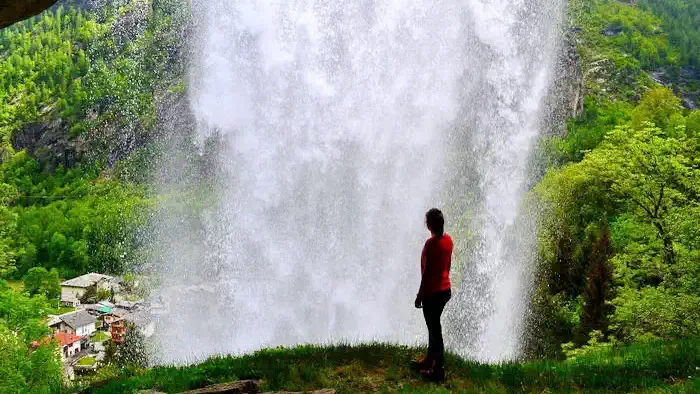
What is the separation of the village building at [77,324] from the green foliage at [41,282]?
1102 centimetres

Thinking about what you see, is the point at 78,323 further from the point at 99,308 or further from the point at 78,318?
the point at 99,308

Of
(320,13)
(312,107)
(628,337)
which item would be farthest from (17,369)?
(628,337)

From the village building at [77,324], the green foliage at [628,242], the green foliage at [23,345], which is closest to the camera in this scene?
the green foliage at [628,242]

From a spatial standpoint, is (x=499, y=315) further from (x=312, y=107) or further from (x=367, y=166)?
(x=312, y=107)

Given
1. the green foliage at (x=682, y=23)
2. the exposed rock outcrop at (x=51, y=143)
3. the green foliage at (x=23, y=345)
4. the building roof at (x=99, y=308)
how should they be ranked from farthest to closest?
1. the exposed rock outcrop at (x=51, y=143)
2. the green foliage at (x=682, y=23)
3. the building roof at (x=99, y=308)
4. the green foliage at (x=23, y=345)

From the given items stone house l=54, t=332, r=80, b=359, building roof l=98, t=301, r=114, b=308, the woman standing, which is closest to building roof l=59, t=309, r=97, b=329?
stone house l=54, t=332, r=80, b=359

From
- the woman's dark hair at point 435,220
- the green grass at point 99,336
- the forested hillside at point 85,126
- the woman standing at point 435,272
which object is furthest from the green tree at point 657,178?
the green grass at point 99,336

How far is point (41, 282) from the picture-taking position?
276 ft

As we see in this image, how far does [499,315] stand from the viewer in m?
25.9

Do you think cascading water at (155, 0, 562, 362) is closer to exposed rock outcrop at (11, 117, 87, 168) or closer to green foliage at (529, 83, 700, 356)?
green foliage at (529, 83, 700, 356)

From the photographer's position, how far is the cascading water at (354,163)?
22.1m

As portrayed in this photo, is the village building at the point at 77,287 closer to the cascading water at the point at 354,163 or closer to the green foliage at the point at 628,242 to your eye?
the cascading water at the point at 354,163

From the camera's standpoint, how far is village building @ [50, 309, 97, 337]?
71.2 m

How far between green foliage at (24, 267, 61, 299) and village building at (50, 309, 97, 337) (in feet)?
36.2
